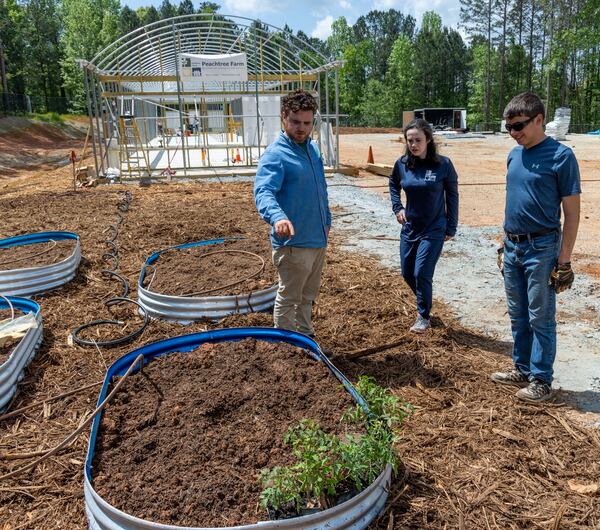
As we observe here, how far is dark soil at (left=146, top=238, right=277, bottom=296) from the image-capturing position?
5.12 metres

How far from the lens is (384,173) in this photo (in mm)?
16328

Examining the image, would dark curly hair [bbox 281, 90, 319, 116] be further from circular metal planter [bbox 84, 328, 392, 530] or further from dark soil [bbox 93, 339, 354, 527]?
circular metal planter [bbox 84, 328, 392, 530]

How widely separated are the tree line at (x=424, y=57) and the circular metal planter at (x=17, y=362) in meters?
44.3

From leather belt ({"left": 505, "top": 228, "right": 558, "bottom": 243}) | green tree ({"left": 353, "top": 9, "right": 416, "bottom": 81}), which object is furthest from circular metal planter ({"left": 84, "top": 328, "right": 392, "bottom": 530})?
green tree ({"left": 353, "top": 9, "right": 416, "bottom": 81})

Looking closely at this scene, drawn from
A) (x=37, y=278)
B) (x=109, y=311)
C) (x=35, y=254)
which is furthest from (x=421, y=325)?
(x=35, y=254)

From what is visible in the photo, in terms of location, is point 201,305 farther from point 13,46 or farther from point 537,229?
point 13,46

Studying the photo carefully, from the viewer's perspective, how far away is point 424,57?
7019 cm

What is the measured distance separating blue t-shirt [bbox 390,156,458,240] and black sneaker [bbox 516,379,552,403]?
56.3 inches

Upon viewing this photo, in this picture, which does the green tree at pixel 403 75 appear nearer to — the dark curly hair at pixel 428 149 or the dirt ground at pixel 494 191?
the dirt ground at pixel 494 191

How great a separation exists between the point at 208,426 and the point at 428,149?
277 cm

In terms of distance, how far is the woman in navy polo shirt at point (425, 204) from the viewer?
14.1 ft

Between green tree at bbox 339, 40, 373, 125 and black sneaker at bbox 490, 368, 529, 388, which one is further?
green tree at bbox 339, 40, 373, 125

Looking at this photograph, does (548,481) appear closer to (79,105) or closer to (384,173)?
(384,173)

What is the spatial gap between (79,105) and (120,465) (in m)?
57.9
